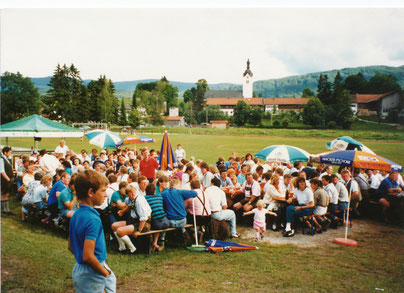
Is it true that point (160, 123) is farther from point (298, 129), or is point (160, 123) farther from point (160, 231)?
point (160, 231)

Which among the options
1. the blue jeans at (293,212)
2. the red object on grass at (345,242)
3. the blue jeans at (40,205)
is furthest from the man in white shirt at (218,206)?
the blue jeans at (40,205)

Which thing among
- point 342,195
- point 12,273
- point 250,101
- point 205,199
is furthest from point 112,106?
point 250,101

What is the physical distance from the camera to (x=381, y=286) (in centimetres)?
457

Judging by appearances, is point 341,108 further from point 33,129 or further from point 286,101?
point 33,129

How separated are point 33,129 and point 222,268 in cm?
997

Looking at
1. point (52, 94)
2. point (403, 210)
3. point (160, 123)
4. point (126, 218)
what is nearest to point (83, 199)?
point (126, 218)

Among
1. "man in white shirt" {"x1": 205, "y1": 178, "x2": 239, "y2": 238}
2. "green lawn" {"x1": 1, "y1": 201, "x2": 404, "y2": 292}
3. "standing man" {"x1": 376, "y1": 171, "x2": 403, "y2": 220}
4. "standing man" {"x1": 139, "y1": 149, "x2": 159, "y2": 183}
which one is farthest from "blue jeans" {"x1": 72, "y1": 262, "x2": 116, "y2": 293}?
"standing man" {"x1": 376, "y1": 171, "x2": 403, "y2": 220}

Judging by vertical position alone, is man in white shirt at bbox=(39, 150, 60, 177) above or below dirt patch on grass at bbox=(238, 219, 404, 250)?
above

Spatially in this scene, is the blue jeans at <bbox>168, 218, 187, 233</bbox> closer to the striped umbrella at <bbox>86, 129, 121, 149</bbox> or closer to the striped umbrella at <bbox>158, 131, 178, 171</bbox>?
the striped umbrella at <bbox>158, 131, 178, 171</bbox>

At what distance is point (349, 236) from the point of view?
7117 mm

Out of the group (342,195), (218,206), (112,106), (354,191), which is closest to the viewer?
(218,206)

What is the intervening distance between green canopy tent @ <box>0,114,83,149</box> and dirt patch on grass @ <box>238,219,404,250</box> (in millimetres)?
9007

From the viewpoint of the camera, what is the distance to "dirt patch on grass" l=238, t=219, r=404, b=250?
263 inches

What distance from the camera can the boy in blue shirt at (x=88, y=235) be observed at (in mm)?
2383
